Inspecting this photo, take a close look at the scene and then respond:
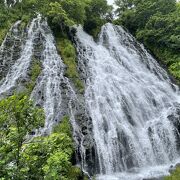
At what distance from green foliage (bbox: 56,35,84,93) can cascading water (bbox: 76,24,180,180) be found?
64 centimetres

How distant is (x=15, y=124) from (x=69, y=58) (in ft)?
52.7

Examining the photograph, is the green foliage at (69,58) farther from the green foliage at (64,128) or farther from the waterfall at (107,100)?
the green foliage at (64,128)

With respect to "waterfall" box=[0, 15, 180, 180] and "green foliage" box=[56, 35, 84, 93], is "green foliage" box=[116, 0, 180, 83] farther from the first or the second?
"green foliage" box=[56, 35, 84, 93]

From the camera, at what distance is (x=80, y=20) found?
26172 mm

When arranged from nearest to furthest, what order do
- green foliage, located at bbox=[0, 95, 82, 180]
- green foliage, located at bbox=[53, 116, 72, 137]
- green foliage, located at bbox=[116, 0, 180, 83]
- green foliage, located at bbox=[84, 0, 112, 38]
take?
green foliage, located at bbox=[0, 95, 82, 180]
green foliage, located at bbox=[53, 116, 72, 137]
green foliage, located at bbox=[116, 0, 180, 83]
green foliage, located at bbox=[84, 0, 112, 38]

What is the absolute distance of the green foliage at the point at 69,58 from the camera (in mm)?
19172

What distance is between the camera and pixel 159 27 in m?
28.1

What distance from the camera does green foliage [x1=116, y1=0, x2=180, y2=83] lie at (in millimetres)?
26478

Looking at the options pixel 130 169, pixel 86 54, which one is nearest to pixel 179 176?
pixel 130 169

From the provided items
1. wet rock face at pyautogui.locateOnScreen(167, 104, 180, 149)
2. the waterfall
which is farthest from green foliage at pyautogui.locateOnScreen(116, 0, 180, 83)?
wet rock face at pyautogui.locateOnScreen(167, 104, 180, 149)

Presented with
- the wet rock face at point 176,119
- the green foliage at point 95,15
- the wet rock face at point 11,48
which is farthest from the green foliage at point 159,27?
the wet rock face at point 11,48

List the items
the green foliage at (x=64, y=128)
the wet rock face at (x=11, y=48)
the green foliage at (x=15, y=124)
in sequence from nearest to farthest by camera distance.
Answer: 1. the green foliage at (x=15, y=124)
2. the green foliage at (x=64, y=128)
3. the wet rock face at (x=11, y=48)

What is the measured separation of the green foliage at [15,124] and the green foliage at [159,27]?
19318 millimetres

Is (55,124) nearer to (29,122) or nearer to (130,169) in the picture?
(130,169)
